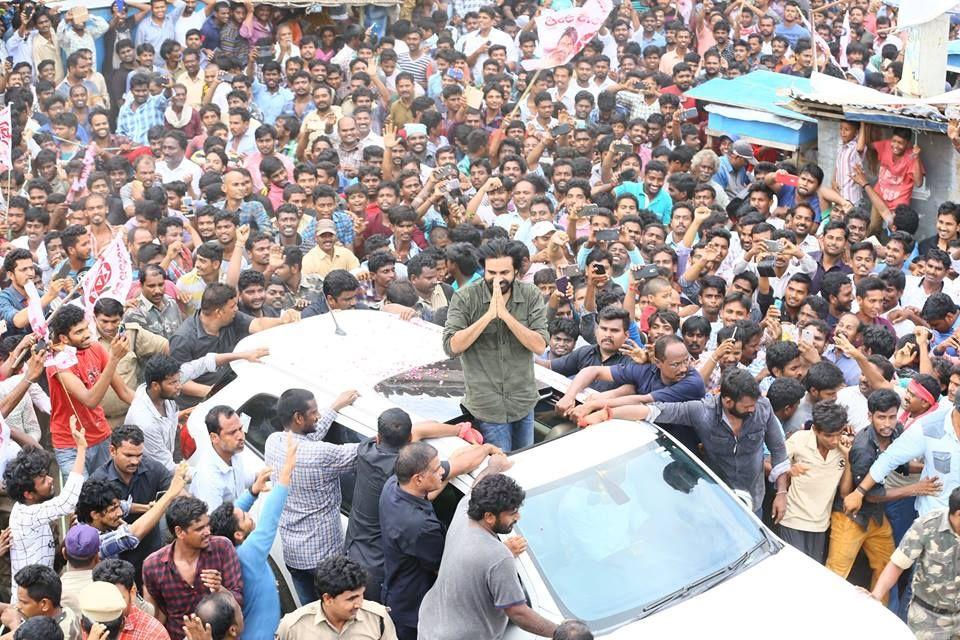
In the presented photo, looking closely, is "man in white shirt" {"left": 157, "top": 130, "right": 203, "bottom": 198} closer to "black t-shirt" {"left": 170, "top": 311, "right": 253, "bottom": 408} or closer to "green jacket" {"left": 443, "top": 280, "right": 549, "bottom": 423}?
"black t-shirt" {"left": 170, "top": 311, "right": 253, "bottom": 408}

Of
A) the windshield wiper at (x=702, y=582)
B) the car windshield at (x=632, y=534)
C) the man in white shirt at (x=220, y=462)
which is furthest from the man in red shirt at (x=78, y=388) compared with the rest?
the windshield wiper at (x=702, y=582)

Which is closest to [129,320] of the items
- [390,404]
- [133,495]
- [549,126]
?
[133,495]

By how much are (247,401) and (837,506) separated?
132 inches

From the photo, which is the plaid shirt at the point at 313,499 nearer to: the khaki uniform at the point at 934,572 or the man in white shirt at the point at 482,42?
the khaki uniform at the point at 934,572

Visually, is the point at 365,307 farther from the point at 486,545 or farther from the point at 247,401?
the point at 486,545

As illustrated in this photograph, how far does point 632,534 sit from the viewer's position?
613 cm

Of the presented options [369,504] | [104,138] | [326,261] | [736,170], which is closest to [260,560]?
[369,504]

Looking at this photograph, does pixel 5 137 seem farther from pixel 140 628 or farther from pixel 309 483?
pixel 140 628

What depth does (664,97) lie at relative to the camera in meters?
15.0

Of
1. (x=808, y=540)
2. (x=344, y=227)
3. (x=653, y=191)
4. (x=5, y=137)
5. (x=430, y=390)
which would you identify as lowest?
(x=808, y=540)

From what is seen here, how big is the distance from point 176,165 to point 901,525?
8.69 m

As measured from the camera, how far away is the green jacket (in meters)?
7.05

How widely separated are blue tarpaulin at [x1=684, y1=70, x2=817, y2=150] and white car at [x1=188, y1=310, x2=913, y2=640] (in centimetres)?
739

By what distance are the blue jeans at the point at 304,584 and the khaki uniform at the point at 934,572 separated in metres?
2.99
